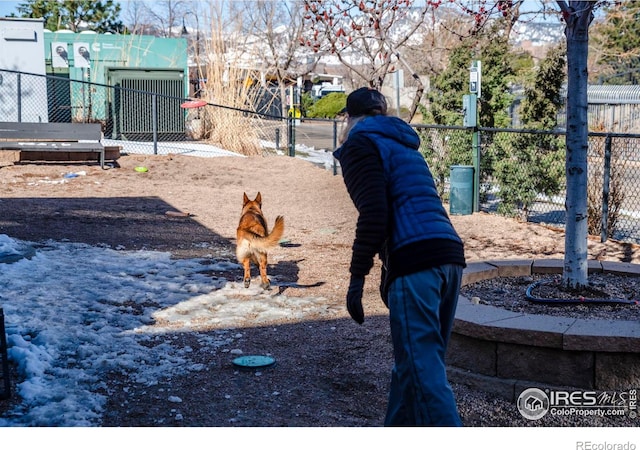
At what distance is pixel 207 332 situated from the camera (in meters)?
6.09

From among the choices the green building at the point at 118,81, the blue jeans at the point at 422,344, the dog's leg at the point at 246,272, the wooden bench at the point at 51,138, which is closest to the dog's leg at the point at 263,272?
the dog's leg at the point at 246,272

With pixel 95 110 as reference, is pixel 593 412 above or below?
below

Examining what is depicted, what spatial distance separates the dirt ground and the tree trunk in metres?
1.36

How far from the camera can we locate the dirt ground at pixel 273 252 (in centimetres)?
459

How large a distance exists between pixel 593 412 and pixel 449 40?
700 inches

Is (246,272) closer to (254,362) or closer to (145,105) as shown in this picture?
(254,362)

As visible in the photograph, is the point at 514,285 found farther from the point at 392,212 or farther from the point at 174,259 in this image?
the point at 174,259

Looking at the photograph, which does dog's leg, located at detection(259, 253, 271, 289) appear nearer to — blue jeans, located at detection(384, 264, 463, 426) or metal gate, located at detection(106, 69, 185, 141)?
blue jeans, located at detection(384, 264, 463, 426)

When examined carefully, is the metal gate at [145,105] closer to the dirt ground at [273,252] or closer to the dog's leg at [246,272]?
the dirt ground at [273,252]

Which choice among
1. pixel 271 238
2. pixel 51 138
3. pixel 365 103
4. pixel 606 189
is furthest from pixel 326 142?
pixel 365 103

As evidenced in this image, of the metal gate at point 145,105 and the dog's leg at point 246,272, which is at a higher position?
the metal gate at point 145,105

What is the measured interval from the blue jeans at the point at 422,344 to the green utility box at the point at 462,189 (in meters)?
8.60

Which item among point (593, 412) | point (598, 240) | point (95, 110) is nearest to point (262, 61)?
point (95, 110)

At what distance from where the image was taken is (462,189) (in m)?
11.8
